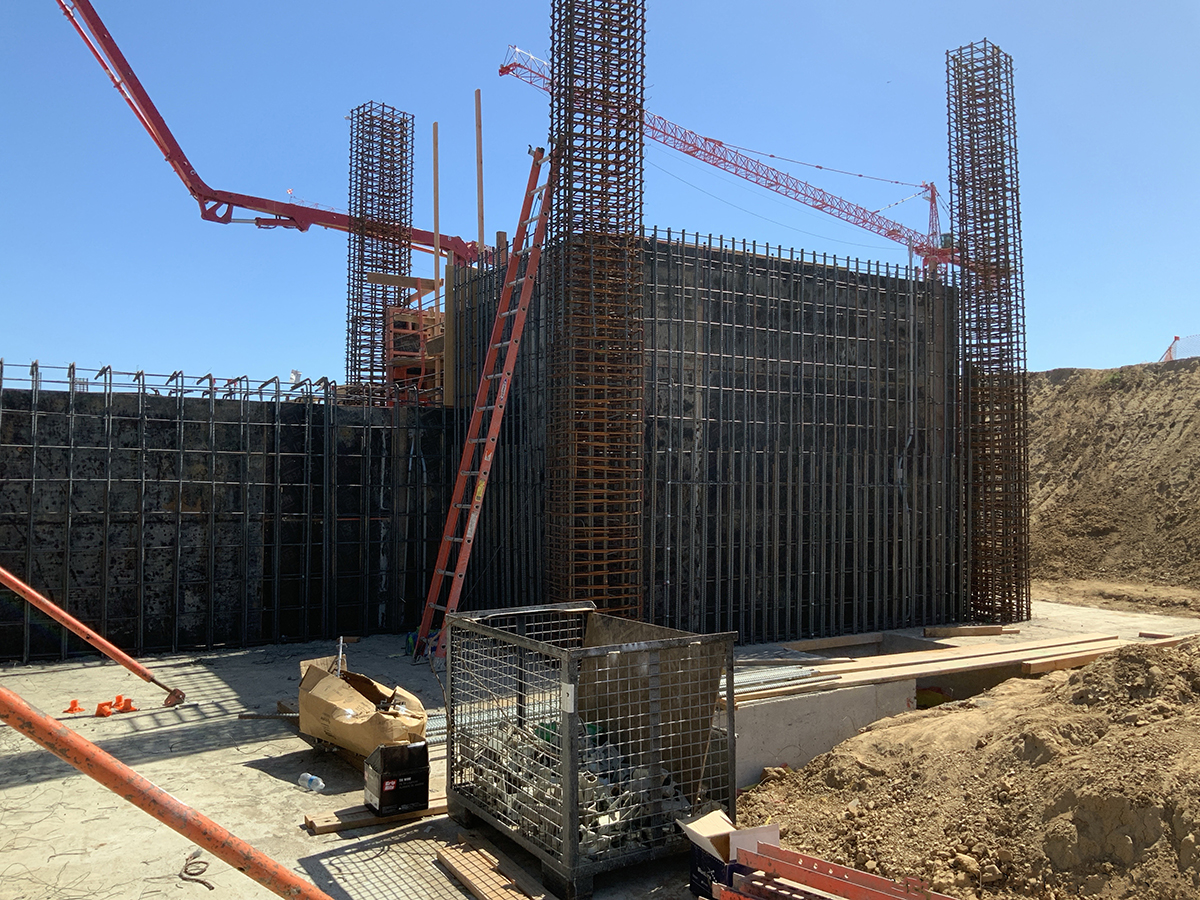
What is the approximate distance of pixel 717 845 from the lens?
255 inches

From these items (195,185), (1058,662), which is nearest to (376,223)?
(195,185)

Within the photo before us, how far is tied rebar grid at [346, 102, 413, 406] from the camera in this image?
34562mm

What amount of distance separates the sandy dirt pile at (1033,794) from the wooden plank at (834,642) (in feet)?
23.8

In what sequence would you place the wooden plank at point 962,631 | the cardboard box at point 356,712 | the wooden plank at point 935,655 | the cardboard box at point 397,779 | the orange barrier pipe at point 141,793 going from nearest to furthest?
1. the orange barrier pipe at point 141,793
2. the cardboard box at point 397,779
3. the cardboard box at point 356,712
4. the wooden plank at point 935,655
5. the wooden plank at point 962,631

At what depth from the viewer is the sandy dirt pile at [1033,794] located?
5.98 m

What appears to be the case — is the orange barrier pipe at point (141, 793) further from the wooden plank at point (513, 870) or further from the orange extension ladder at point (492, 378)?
the orange extension ladder at point (492, 378)

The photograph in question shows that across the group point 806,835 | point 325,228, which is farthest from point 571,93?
point 325,228

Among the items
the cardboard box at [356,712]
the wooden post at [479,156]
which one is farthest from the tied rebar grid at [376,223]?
the cardboard box at [356,712]

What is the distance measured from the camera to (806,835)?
7.69 metres

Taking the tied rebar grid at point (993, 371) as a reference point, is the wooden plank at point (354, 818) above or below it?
below

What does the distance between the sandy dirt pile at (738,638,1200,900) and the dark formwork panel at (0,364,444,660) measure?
1178cm

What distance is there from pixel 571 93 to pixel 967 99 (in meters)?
12.8

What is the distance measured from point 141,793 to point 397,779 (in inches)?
201

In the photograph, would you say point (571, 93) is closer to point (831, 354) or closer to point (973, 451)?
point (831, 354)
